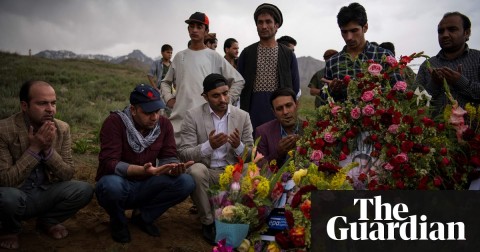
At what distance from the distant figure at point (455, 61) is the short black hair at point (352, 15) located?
0.71 m

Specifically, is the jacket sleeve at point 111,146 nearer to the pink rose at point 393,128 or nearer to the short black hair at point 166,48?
the pink rose at point 393,128

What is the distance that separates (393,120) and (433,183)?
0.51m

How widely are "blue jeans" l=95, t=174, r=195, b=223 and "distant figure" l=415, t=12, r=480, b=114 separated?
2382 mm

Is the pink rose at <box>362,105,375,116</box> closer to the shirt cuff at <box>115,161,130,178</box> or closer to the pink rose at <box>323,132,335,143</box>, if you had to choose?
the pink rose at <box>323,132,335,143</box>

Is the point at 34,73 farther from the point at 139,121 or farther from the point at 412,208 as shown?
the point at 412,208

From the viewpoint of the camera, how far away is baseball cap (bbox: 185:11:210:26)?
207 inches

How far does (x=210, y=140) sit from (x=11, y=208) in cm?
180

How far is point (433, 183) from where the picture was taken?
3055 millimetres

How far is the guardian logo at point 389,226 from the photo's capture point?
95.8 inches

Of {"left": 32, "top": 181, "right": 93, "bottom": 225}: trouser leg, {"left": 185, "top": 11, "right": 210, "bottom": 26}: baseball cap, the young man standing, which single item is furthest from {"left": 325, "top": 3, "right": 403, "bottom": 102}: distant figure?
the young man standing

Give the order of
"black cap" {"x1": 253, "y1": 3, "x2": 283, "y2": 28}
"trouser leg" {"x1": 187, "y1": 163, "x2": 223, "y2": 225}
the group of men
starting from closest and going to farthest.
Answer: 1. the group of men
2. "trouser leg" {"x1": 187, "y1": 163, "x2": 223, "y2": 225}
3. "black cap" {"x1": 253, "y1": 3, "x2": 283, "y2": 28}

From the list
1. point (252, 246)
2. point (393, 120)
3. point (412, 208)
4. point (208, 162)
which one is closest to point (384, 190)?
point (412, 208)

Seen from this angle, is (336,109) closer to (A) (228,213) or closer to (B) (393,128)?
(B) (393,128)

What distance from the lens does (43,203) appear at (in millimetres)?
3996
